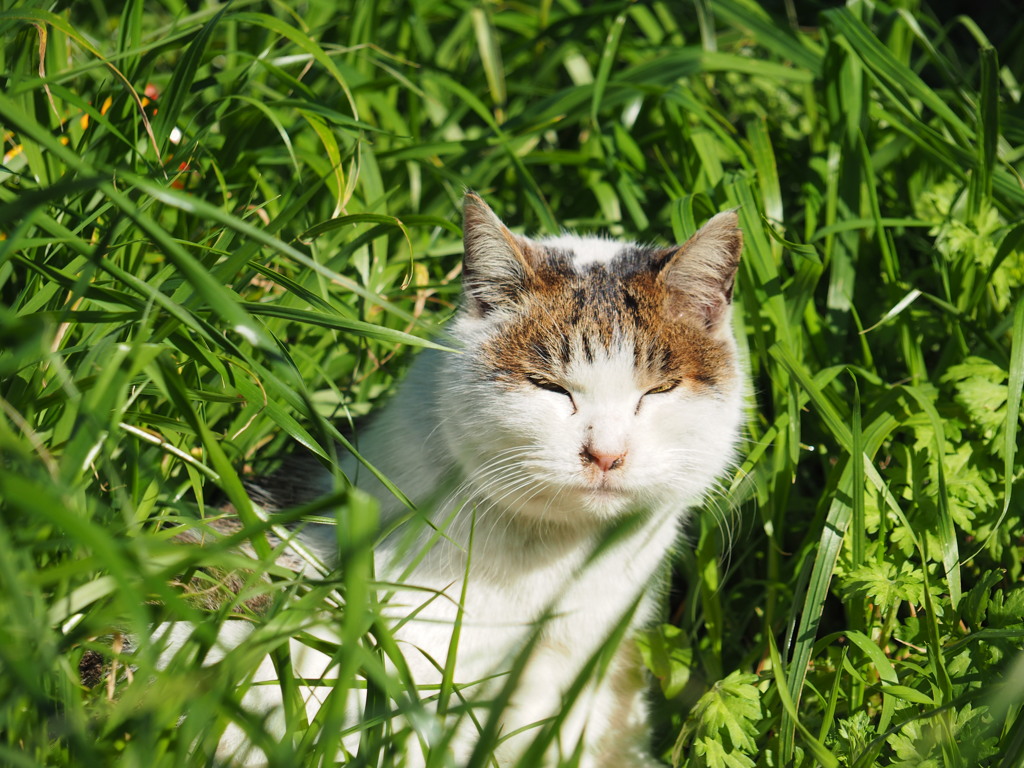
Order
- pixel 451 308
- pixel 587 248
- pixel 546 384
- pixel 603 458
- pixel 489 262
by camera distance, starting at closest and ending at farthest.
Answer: pixel 603 458 → pixel 546 384 → pixel 489 262 → pixel 587 248 → pixel 451 308

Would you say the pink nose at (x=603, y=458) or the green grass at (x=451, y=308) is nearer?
the green grass at (x=451, y=308)

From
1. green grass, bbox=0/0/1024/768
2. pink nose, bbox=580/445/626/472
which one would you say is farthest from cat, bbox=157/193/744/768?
green grass, bbox=0/0/1024/768

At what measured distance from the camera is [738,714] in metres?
1.72

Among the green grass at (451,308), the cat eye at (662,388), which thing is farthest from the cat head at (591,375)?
the green grass at (451,308)

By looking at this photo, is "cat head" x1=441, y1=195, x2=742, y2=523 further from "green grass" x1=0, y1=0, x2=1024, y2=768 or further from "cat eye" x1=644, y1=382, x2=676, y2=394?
"green grass" x1=0, y1=0, x2=1024, y2=768

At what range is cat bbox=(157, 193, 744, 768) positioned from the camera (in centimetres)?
169

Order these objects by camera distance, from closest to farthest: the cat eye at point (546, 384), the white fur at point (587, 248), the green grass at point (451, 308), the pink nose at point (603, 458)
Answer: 1. the green grass at point (451, 308)
2. the pink nose at point (603, 458)
3. the cat eye at point (546, 384)
4. the white fur at point (587, 248)

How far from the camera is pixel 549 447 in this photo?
65.1 inches

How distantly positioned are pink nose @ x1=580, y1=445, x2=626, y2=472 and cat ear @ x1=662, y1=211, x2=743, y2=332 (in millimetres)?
436

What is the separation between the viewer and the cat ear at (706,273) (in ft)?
5.90

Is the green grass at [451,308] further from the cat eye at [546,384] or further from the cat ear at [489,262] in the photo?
the cat eye at [546,384]

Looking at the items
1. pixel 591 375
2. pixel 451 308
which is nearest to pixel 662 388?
pixel 591 375

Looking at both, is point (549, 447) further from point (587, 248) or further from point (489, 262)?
point (587, 248)

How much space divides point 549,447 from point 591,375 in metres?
0.18
